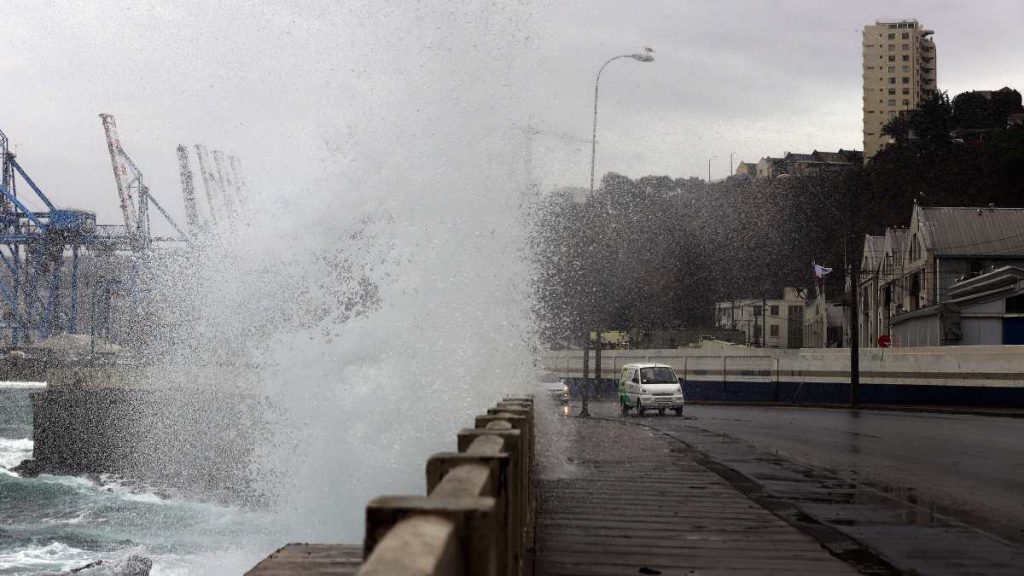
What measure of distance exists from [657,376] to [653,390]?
2.71 ft

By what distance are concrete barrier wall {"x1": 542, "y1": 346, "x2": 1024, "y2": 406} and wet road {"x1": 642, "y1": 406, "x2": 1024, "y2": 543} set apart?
29.3 feet

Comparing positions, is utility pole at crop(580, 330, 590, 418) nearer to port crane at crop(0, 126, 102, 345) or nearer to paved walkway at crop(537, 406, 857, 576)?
paved walkway at crop(537, 406, 857, 576)

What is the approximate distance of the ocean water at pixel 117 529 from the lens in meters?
18.1

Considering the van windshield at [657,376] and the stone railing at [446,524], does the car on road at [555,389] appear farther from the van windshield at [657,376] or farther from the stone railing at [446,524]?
the stone railing at [446,524]

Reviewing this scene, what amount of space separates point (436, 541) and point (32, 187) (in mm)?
108087

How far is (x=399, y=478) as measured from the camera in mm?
13180

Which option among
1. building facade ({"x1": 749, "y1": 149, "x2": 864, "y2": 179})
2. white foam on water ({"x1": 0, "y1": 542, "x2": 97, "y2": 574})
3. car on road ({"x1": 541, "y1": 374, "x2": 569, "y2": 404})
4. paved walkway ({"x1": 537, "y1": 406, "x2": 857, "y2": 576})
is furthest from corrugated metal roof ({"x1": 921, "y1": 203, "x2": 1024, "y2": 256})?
building facade ({"x1": 749, "y1": 149, "x2": 864, "y2": 179})

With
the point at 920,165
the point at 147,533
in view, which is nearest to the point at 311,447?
the point at 147,533

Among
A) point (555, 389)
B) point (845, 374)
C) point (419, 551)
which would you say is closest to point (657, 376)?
point (555, 389)

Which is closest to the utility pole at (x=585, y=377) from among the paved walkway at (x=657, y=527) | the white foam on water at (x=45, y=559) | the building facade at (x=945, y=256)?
the white foam on water at (x=45, y=559)

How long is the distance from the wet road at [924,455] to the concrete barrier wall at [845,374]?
8943mm

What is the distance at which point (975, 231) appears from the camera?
58844 millimetres

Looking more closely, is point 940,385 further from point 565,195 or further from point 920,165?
point 920,165

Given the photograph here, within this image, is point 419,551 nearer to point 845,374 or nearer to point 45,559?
point 45,559
